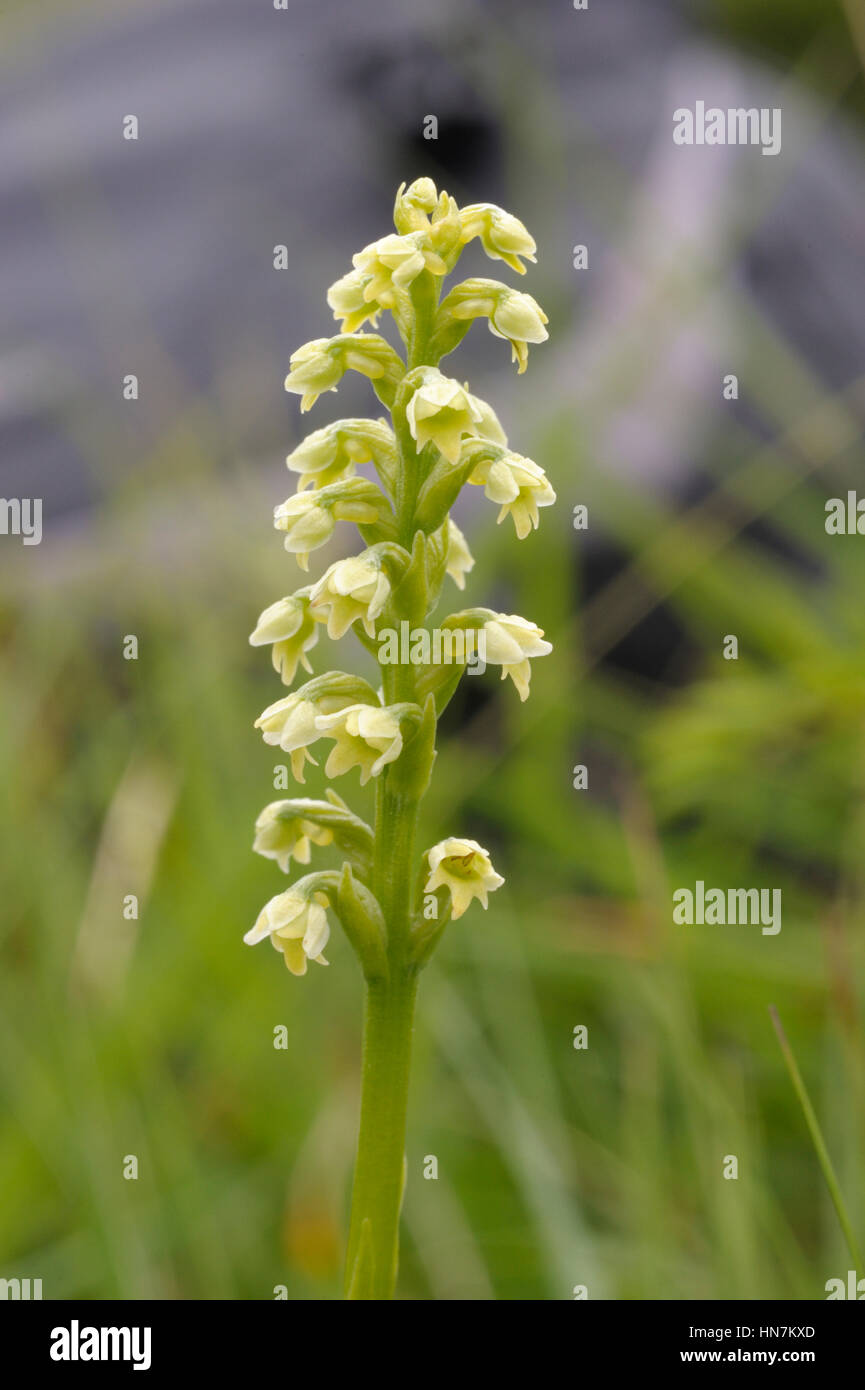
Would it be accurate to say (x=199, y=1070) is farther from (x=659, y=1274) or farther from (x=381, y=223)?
(x=381, y=223)

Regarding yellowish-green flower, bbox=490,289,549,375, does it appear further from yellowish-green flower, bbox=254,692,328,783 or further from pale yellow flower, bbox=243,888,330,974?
pale yellow flower, bbox=243,888,330,974

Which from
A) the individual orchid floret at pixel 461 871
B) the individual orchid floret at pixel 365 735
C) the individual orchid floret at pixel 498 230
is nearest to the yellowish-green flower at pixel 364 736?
the individual orchid floret at pixel 365 735

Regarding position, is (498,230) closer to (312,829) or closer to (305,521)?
(305,521)

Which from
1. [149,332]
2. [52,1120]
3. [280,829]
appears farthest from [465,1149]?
[149,332]

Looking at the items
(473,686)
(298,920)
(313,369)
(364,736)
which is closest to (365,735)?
(364,736)

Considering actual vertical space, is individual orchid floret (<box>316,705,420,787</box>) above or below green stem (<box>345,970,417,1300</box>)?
above

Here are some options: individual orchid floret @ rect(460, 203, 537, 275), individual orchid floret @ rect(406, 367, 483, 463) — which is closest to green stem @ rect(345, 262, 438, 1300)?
individual orchid floret @ rect(406, 367, 483, 463)
